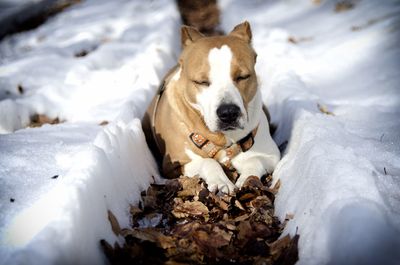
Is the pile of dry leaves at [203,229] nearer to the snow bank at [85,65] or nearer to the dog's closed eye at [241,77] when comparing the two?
the dog's closed eye at [241,77]

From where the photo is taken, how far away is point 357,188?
2.03 m

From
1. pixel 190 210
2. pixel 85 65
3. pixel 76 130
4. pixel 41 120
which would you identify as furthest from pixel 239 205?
pixel 85 65

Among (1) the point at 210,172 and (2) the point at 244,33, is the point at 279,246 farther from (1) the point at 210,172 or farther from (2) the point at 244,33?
(2) the point at 244,33

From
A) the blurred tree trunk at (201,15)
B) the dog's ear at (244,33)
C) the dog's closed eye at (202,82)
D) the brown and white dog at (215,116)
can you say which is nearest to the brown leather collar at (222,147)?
the brown and white dog at (215,116)

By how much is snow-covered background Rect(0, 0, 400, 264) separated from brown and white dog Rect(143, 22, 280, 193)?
0.87 ft

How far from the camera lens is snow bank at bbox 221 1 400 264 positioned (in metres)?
1.81

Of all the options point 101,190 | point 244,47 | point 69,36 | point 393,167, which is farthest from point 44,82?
point 393,167

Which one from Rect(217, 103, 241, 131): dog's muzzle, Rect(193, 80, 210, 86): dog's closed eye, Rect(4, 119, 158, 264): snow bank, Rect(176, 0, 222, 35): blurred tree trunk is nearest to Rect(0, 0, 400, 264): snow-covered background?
Rect(4, 119, 158, 264): snow bank

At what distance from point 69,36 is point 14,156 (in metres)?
6.39

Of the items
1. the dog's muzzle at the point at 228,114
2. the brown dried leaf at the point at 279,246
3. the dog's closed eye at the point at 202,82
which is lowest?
the brown dried leaf at the point at 279,246

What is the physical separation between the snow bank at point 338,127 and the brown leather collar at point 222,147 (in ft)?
1.21

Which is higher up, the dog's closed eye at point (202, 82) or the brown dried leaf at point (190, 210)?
the dog's closed eye at point (202, 82)

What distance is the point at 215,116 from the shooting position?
3.01 meters

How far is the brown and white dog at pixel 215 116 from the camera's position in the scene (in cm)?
307
